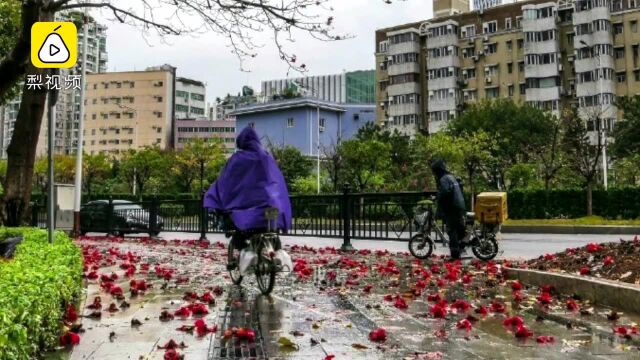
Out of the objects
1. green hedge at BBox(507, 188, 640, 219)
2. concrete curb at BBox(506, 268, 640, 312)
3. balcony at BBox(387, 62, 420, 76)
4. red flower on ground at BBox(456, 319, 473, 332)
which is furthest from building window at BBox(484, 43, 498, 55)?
red flower on ground at BBox(456, 319, 473, 332)

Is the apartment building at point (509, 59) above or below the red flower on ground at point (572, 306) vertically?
above

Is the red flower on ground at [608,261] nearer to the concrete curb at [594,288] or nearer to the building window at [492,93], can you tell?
the concrete curb at [594,288]

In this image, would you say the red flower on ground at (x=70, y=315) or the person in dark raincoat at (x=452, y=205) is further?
the person in dark raincoat at (x=452, y=205)

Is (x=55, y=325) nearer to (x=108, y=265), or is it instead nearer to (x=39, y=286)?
(x=39, y=286)

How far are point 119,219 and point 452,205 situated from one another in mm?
14485

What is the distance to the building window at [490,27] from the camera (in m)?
66.4

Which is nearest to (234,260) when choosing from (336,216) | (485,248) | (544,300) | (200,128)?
(544,300)

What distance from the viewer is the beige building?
348ft

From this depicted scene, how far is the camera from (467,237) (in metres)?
10.6

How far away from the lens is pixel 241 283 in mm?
7883

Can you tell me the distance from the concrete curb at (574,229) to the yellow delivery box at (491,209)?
34.8ft

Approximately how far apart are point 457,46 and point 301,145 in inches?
824

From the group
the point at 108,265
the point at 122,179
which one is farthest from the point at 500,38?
the point at 108,265

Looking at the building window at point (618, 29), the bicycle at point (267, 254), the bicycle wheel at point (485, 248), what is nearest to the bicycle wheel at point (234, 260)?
the bicycle at point (267, 254)
